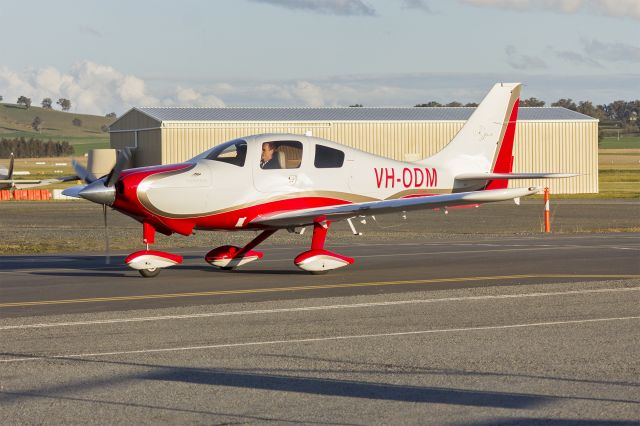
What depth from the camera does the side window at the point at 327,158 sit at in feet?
65.6

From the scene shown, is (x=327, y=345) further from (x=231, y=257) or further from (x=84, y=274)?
(x=84, y=274)

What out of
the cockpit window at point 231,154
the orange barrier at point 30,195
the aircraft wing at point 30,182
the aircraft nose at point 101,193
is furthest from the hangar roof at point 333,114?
the aircraft nose at point 101,193

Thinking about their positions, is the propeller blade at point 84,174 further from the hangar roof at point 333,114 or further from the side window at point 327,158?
the hangar roof at point 333,114

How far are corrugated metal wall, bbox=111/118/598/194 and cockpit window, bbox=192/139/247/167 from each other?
4683 cm

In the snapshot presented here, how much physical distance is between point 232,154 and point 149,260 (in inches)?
93.9

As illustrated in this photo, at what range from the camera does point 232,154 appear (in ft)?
63.4

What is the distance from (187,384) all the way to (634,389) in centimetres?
381

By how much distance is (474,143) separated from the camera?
2277 cm

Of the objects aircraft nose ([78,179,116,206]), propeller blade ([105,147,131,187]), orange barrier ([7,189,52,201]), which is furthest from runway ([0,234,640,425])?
orange barrier ([7,189,52,201])

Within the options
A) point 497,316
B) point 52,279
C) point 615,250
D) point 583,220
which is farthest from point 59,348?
point 583,220

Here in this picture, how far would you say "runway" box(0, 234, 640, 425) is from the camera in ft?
28.0

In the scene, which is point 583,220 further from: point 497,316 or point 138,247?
point 497,316

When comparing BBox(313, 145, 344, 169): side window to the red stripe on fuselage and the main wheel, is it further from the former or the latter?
the red stripe on fuselage

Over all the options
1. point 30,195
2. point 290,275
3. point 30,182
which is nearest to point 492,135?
point 290,275
